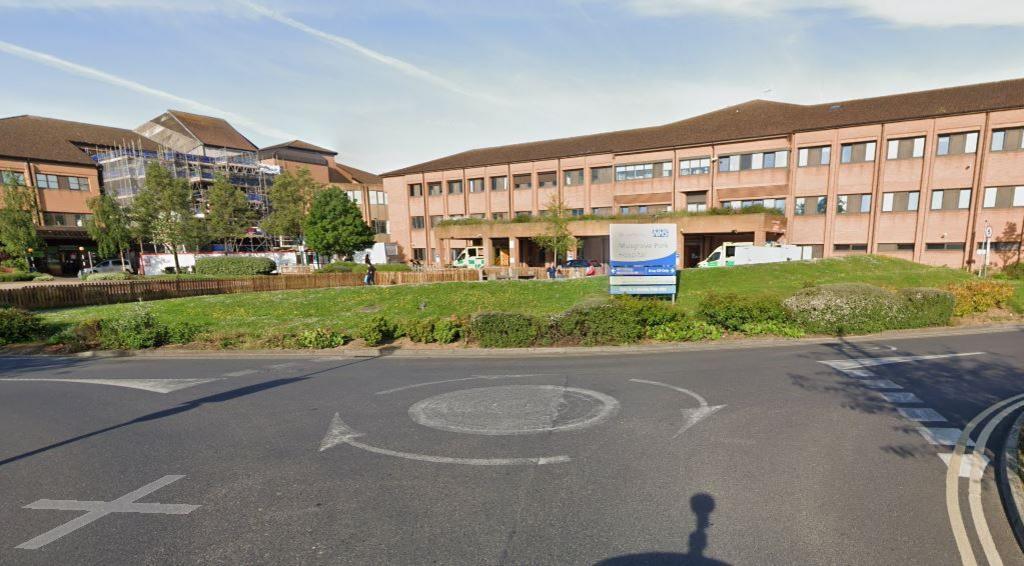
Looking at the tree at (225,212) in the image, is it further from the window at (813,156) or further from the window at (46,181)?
the window at (813,156)

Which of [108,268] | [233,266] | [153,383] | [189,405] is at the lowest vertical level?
[153,383]

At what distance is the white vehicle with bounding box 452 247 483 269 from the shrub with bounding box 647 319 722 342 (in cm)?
2715

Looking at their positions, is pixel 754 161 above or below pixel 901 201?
above

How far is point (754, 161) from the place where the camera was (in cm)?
3650

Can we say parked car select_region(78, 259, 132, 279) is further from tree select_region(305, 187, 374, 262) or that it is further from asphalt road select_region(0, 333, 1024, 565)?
asphalt road select_region(0, 333, 1024, 565)

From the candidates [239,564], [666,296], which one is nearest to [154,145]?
[666,296]

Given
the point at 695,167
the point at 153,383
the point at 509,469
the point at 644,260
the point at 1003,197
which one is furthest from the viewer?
the point at 695,167

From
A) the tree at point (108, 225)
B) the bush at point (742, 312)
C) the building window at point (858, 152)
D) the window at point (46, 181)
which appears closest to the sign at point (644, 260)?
the bush at point (742, 312)

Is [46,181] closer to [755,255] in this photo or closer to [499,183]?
[499,183]

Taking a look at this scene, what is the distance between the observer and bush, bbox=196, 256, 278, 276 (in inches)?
1529

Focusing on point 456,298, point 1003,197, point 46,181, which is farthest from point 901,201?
point 46,181

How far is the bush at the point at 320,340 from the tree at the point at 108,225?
40541mm

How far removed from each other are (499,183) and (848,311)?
37965mm

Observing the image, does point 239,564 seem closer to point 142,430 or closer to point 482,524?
point 482,524
